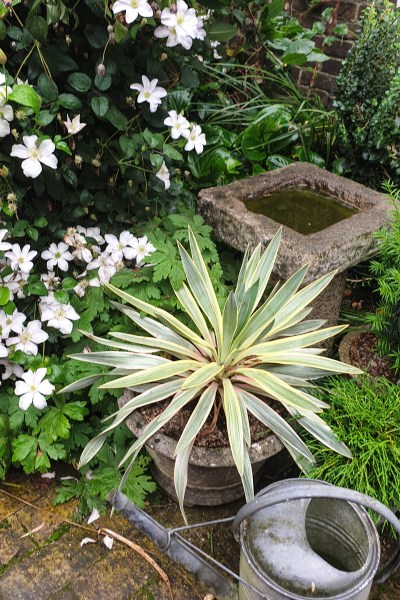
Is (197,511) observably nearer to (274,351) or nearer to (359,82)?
(274,351)

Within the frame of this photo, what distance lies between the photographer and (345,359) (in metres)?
2.29

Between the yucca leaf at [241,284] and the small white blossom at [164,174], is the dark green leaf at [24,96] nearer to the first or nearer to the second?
the small white blossom at [164,174]

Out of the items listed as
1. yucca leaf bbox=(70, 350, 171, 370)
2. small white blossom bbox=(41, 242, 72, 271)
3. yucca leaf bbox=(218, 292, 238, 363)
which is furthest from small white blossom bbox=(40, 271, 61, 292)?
yucca leaf bbox=(218, 292, 238, 363)

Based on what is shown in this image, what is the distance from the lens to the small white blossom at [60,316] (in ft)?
7.07

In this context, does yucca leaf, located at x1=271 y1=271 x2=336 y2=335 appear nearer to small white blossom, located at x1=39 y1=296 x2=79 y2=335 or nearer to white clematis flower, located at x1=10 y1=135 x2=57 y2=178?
small white blossom, located at x1=39 y1=296 x2=79 y2=335

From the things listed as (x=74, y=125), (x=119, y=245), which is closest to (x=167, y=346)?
(x=119, y=245)

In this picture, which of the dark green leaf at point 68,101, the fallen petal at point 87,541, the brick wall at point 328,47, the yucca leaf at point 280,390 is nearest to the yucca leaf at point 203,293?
the yucca leaf at point 280,390

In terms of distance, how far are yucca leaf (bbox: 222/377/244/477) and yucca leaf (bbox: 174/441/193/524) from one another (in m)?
0.15

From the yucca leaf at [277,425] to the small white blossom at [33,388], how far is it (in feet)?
2.30

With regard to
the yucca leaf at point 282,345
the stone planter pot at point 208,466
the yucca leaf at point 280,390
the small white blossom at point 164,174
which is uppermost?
the small white blossom at point 164,174

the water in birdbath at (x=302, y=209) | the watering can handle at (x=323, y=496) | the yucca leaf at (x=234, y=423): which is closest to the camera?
the watering can handle at (x=323, y=496)

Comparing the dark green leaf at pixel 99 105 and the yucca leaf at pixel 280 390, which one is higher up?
the dark green leaf at pixel 99 105

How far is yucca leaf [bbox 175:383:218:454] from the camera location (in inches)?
69.4

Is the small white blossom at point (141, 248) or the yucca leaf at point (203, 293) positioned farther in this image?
the small white blossom at point (141, 248)
